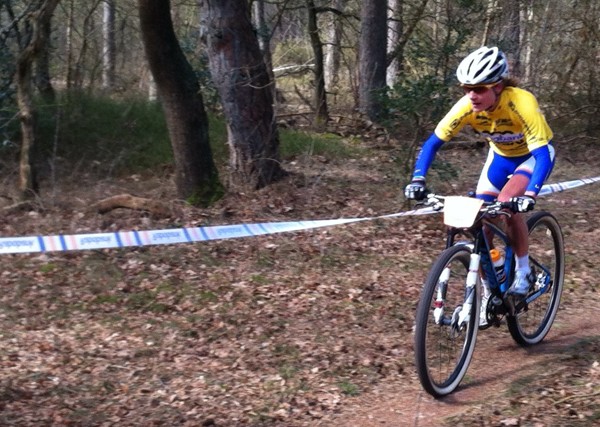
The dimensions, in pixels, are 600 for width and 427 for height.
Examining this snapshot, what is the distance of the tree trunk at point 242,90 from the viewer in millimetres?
10109

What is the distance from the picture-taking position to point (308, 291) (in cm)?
764

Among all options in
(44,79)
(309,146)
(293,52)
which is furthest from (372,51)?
(44,79)

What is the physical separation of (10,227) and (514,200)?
6047 mm

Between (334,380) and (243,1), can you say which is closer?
(334,380)

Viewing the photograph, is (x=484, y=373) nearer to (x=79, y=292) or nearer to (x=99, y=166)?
(x=79, y=292)

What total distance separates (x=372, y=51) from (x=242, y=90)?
22.3 feet

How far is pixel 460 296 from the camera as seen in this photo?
5.60 metres

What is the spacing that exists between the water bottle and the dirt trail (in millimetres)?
651

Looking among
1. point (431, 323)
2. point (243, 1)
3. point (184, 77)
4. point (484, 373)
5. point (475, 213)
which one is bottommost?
point (484, 373)

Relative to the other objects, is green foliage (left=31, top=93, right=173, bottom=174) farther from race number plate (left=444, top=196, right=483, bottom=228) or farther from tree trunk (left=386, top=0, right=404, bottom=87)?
race number plate (left=444, top=196, right=483, bottom=228)

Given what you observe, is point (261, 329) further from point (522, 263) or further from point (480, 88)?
point (480, 88)

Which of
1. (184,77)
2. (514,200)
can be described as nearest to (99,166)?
(184,77)

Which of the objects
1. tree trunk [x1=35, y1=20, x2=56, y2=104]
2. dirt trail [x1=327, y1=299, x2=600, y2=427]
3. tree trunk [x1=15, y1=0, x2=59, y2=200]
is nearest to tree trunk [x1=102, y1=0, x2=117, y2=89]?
tree trunk [x1=35, y1=20, x2=56, y2=104]

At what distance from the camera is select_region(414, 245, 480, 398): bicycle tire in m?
5.02
